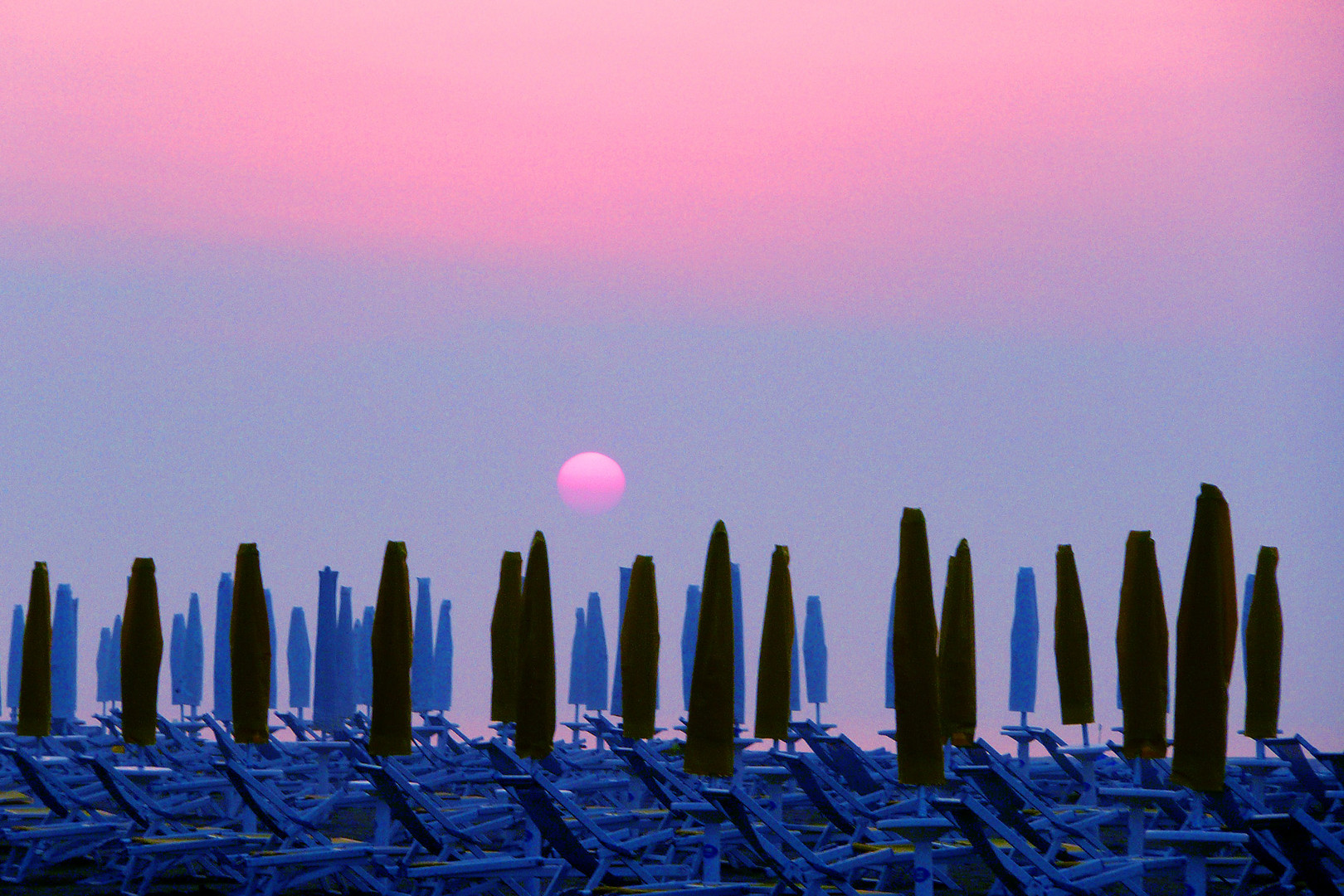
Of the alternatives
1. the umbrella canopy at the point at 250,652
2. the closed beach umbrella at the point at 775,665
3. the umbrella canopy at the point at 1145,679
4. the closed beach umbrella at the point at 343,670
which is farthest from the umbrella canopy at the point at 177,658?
the umbrella canopy at the point at 1145,679

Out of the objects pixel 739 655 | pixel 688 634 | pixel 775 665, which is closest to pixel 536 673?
pixel 775 665

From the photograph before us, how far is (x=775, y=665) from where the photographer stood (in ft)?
33.5

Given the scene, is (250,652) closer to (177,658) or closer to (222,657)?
(222,657)

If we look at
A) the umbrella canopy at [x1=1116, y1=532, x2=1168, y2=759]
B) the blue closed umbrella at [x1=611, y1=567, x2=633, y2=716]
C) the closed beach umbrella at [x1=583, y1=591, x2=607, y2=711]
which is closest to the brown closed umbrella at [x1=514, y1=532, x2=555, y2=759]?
the umbrella canopy at [x1=1116, y1=532, x2=1168, y2=759]

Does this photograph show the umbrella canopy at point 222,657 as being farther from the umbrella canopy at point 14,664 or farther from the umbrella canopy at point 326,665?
the umbrella canopy at point 14,664

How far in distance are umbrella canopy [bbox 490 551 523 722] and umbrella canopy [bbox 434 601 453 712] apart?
18.3 ft

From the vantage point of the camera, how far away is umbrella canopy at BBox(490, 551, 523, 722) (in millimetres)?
12648

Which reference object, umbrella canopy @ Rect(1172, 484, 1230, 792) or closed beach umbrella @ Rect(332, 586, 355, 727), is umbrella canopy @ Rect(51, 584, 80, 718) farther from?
umbrella canopy @ Rect(1172, 484, 1230, 792)

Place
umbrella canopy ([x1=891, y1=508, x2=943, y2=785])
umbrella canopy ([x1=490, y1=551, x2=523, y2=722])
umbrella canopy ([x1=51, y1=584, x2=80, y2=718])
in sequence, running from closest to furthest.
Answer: umbrella canopy ([x1=891, y1=508, x2=943, y2=785]), umbrella canopy ([x1=490, y1=551, x2=523, y2=722]), umbrella canopy ([x1=51, y1=584, x2=80, y2=718])

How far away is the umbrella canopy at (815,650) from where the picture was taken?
1753 centimetres

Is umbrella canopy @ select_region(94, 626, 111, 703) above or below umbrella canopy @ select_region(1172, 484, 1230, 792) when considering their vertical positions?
below

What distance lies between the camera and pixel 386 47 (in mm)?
16141

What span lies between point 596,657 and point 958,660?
24.8ft

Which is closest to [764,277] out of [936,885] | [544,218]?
[544,218]
